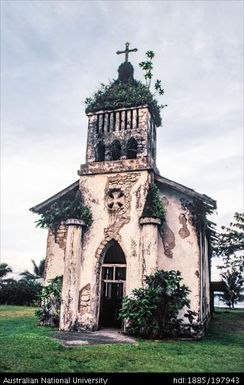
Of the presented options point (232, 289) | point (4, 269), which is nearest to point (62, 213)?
point (4, 269)

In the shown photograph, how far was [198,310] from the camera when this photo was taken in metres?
12.3

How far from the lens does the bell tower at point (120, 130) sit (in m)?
14.4

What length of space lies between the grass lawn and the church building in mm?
2362

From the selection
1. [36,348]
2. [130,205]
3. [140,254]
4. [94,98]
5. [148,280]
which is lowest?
[36,348]

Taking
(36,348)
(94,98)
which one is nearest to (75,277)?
(36,348)

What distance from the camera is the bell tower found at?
1440 cm

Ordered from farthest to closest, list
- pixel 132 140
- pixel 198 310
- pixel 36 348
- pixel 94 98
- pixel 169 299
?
pixel 94 98, pixel 132 140, pixel 198 310, pixel 169 299, pixel 36 348

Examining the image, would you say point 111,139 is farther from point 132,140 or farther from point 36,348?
point 36,348

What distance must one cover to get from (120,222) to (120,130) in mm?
4184

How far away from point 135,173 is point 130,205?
1.36 m

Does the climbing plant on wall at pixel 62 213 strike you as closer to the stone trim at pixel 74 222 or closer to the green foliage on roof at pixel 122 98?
the stone trim at pixel 74 222

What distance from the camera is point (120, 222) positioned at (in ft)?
44.1

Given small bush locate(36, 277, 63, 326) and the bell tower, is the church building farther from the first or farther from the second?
small bush locate(36, 277, 63, 326)

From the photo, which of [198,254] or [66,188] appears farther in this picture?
[66,188]
